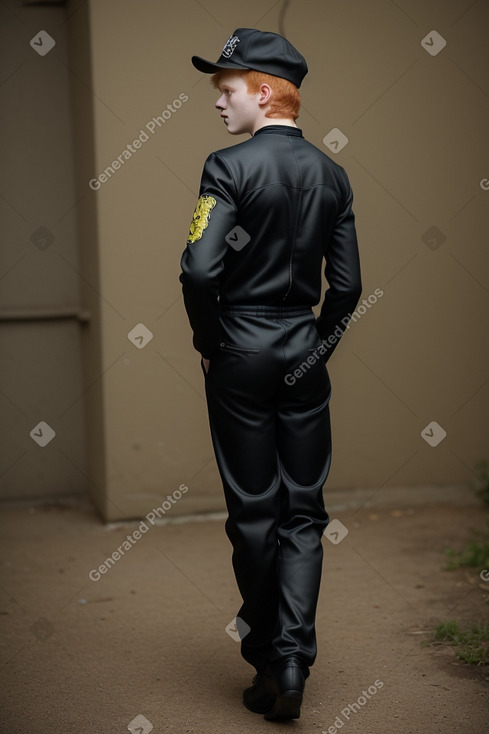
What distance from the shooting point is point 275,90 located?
9.59 feet

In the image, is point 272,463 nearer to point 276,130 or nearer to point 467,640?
point 276,130

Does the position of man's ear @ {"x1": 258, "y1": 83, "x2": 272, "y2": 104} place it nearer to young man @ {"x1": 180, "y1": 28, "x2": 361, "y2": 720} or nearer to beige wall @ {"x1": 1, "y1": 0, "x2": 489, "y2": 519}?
young man @ {"x1": 180, "y1": 28, "x2": 361, "y2": 720}

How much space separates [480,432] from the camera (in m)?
5.71

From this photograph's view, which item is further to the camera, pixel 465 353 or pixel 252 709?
pixel 465 353

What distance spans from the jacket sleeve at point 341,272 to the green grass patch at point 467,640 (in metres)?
1.31

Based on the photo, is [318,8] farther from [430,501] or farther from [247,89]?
[430,501]

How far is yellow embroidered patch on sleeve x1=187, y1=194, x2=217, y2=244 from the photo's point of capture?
2.76 metres

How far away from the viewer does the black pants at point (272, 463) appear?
2.93 metres

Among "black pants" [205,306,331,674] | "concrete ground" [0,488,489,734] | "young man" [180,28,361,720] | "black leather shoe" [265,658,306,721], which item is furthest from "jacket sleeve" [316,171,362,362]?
"concrete ground" [0,488,489,734]

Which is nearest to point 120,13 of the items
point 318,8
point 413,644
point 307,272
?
point 318,8

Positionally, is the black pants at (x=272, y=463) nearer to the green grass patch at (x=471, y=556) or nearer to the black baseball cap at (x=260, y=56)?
the black baseball cap at (x=260, y=56)

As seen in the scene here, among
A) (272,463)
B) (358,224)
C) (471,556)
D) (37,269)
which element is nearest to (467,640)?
(471,556)

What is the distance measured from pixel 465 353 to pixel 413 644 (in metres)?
2.31

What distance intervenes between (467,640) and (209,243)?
1.97 metres
